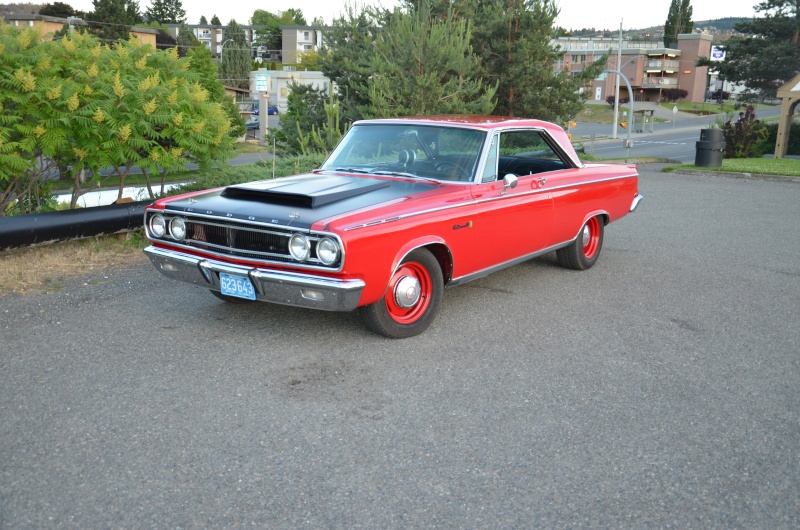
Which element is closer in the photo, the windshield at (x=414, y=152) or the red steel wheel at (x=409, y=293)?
the red steel wheel at (x=409, y=293)

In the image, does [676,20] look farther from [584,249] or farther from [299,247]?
[299,247]

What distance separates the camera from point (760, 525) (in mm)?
3240

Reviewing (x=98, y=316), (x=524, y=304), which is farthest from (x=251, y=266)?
(x=524, y=304)

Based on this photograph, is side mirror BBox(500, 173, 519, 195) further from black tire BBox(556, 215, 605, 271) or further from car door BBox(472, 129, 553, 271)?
black tire BBox(556, 215, 605, 271)

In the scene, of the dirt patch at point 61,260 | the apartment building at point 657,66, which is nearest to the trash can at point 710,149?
the dirt patch at point 61,260

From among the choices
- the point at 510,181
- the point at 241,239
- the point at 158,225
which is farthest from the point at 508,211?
the point at 158,225

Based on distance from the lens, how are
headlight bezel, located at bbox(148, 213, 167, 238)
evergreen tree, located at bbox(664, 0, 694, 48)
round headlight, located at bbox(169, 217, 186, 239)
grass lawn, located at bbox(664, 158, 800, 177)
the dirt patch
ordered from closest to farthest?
round headlight, located at bbox(169, 217, 186, 239) → headlight bezel, located at bbox(148, 213, 167, 238) → the dirt patch → grass lawn, located at bbox(664, 158, 800, 177) → evergreen tree, located at bbox(664, 0, 694, 48)

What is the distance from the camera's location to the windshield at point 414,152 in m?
6.31

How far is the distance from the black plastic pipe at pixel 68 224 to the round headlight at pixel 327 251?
388 cm

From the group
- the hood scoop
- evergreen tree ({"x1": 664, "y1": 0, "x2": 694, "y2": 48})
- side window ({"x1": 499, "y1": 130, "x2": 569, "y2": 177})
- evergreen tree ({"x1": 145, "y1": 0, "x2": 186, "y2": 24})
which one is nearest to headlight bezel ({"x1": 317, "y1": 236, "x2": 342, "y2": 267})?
the hood scoop

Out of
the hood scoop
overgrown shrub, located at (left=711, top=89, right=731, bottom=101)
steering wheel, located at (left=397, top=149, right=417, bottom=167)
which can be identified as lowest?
the hood scoop

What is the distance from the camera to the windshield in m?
6.31

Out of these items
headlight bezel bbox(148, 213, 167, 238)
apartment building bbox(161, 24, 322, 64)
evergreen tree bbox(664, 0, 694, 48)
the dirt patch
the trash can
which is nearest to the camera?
headlight bezel bbox(148, 213, 167, 238)

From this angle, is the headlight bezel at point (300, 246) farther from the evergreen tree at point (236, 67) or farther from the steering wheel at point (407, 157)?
the evergreen tree at point (236, 67)
